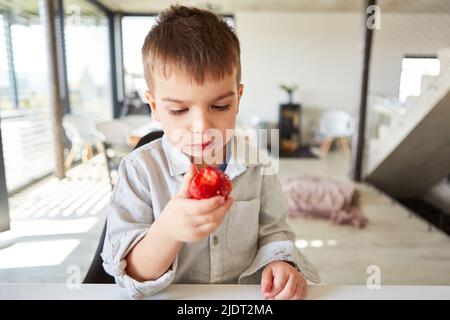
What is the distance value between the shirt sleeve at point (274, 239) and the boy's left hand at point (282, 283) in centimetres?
3

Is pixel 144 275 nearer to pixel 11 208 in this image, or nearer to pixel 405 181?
pixel 11 208

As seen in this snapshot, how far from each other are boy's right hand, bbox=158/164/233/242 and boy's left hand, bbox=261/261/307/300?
113 millimetres

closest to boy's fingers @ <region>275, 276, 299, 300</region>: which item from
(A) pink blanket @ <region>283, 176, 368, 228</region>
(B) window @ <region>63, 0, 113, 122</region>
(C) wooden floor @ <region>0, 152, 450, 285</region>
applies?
(C) wooden floor @ <region>0, 152, 450, 285</region>

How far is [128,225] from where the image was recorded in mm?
403

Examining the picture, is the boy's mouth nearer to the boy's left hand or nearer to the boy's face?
the boy's face

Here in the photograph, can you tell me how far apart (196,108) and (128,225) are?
167mm

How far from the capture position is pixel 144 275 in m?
0.37

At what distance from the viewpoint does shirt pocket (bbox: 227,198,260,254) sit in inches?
18.8

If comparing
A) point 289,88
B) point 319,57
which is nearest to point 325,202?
point 289,88

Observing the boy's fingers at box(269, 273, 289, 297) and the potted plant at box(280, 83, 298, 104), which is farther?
the potted plant at box(280, 83, 298, 104)

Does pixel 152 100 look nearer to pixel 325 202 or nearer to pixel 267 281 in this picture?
pixel 267 281

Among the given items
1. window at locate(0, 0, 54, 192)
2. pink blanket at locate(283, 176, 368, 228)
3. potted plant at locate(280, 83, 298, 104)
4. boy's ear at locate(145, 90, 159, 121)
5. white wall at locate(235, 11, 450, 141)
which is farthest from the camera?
potted plant at locate(280, 83, 298, 104)

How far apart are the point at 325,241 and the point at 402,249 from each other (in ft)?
1.21

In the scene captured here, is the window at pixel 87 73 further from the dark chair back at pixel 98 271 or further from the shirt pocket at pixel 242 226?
the shirt pocket at pixel 242 226
